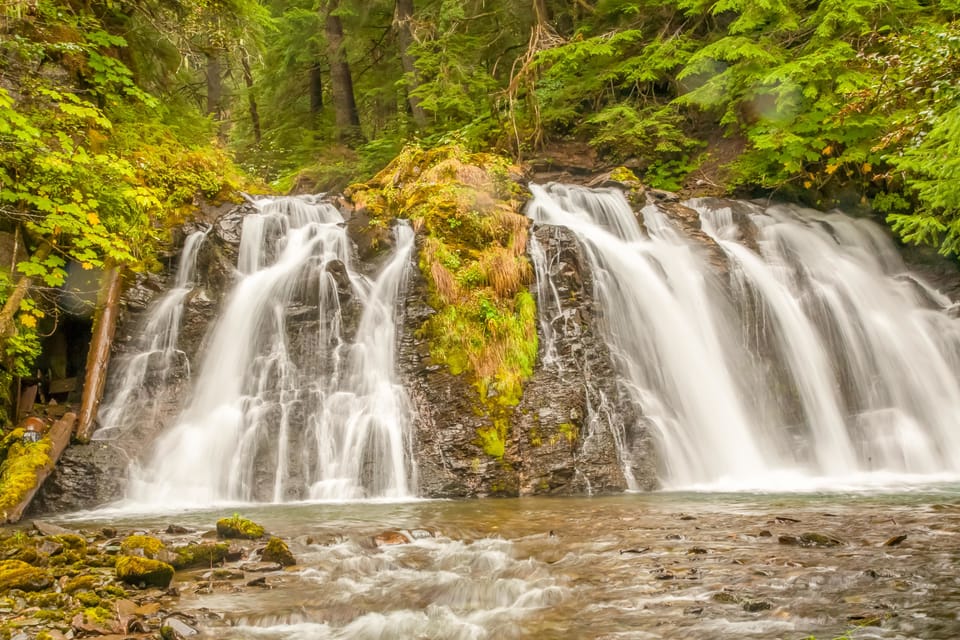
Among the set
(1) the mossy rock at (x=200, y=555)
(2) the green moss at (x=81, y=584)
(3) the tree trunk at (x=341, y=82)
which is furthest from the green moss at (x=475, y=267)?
(3) the tree trunk at (x=341, y=82)

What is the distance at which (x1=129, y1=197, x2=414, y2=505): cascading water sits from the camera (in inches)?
320

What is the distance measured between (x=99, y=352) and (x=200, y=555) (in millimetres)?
5587

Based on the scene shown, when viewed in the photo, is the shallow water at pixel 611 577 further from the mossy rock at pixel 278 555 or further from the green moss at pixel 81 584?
the green moss at pixel 81 584

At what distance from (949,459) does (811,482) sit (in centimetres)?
264

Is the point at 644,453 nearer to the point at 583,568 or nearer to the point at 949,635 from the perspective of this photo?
the point at 583,568

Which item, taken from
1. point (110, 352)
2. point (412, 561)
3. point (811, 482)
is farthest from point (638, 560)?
point (110, 352)

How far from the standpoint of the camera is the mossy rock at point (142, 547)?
460cm

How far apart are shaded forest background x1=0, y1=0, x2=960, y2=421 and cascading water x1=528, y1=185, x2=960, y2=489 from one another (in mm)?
1669

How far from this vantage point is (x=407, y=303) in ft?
32.1

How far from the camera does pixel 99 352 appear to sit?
898 centimetres

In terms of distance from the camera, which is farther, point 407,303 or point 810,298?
point 810,298

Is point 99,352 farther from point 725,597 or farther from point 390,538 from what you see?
point 725,597

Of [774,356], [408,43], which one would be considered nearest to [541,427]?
[774,356]

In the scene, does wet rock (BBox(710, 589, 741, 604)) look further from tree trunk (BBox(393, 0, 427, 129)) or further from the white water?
tree trunk (BBox(393, 0, 427, 129))
